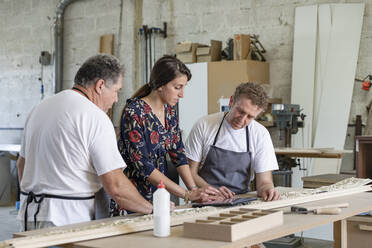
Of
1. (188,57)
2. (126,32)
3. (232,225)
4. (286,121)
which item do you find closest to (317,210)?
(232,225)

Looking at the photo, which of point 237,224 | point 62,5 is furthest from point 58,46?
point 237,224

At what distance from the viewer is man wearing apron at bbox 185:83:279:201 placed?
2988 mm

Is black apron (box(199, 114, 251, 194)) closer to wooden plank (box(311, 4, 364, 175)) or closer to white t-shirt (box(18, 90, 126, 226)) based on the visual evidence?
white t-shirt (box(18, 90, 126, 226))

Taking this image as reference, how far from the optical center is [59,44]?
810 centimetres

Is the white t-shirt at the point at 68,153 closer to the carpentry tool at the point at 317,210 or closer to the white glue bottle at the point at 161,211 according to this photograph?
the white glue bottle at the point at 161,211

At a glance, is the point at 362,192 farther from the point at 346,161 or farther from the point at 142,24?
the point at 142,24

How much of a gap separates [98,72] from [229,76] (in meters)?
3.85

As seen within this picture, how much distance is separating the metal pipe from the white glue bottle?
6.51 metres

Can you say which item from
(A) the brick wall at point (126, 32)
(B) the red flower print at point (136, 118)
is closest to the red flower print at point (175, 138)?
(B) the red flower print at point (136, 118)

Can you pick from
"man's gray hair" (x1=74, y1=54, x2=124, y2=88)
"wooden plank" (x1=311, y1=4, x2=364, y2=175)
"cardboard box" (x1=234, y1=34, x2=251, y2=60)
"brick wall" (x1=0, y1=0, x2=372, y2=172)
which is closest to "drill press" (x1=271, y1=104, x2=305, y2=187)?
"wooden plank" (x1=311, y1=4, x2=364, y2=175)

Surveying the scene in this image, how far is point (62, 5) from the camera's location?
8.09 metres

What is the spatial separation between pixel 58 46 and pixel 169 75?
5.81 metres

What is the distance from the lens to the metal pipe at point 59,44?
8.05 metres

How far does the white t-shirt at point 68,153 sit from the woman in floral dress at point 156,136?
0.39 metres
